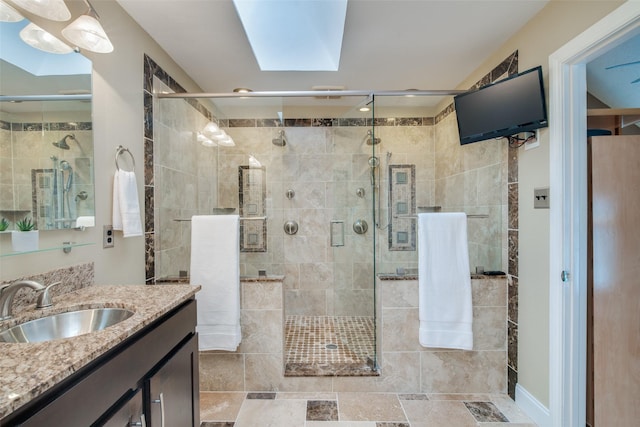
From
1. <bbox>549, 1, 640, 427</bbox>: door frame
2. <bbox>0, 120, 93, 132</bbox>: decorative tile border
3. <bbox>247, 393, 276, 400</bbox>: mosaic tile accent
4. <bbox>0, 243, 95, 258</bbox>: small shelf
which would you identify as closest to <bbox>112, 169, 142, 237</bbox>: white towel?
<bbox>0, 243, 95, 258</bbox>: small shelf

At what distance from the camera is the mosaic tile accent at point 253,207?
2.12 meters

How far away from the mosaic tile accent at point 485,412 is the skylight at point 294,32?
262cm

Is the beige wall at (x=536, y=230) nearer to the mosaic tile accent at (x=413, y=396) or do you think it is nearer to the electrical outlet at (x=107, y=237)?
the mosaic tile accent at (x=413, y=396)

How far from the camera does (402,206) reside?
2527 mm

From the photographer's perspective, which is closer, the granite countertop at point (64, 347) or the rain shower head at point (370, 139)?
the granite countertop at point (64, 347)

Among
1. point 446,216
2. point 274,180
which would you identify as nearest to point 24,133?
point 274,180

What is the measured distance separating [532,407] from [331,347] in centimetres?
137

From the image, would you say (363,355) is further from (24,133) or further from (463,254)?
(24,133)

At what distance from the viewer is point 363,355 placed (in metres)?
2.13

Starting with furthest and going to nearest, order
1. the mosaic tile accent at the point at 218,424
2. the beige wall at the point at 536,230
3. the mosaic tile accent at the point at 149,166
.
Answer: the mosaic tile accent at the point at 149,166, the mosaic tile accent at the point at 218,424, the beige wall at the point at 536,230

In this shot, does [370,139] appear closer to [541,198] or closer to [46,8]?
[541,198]

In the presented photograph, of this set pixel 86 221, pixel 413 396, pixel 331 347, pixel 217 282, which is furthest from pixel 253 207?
pixel 413 396

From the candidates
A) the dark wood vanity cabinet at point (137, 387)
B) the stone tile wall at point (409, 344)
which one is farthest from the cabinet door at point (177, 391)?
the stone tile wall at point (409, 344)

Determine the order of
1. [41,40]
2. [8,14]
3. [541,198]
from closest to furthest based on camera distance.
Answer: [8,14], [41,40], [541,198]
